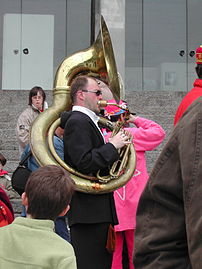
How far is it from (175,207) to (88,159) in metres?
2.08

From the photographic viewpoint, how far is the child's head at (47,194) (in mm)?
2250

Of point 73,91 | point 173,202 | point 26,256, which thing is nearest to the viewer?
point 173,202

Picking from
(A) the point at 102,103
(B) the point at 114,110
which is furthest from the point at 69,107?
(A) the point at 102,103

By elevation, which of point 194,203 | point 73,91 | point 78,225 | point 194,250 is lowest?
point 78,225

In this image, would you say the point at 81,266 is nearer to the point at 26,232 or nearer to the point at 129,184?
the point at 129,184

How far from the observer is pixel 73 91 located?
3.78 metres

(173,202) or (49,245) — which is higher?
(173,202)

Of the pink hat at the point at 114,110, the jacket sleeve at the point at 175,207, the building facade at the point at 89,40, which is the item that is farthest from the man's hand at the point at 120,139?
the building facade at the point at 89,40

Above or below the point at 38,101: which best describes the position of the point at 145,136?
below

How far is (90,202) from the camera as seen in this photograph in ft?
11.5

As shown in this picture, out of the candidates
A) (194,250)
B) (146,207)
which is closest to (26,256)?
(146,207)

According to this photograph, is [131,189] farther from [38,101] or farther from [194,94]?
[38,101]

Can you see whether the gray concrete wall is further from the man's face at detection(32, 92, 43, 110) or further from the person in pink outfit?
the person in pink outfit

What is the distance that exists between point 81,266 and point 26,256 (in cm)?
136
